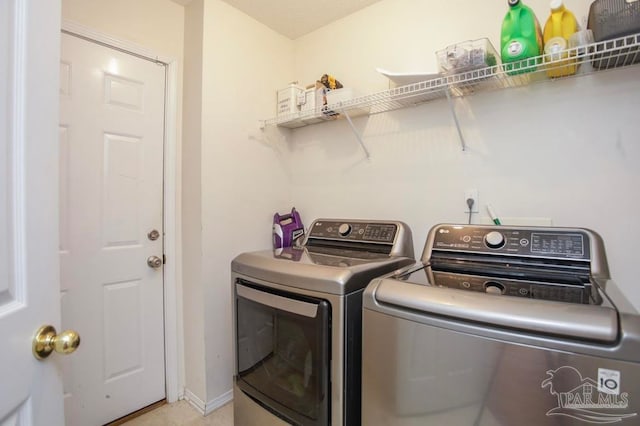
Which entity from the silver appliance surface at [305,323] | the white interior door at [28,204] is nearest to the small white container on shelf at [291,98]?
the silver appliance surface at [305,323]

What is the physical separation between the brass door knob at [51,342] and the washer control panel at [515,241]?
50.3 inches

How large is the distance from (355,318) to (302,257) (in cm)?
41

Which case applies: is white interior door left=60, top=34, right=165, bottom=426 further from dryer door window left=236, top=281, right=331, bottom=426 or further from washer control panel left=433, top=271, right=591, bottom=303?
washer control panel left=433, top=271, right=591, bottom=303

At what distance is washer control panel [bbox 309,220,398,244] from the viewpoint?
164 cm

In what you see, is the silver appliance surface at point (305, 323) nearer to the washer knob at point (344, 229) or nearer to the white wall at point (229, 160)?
the washer knob at point (344, 229)

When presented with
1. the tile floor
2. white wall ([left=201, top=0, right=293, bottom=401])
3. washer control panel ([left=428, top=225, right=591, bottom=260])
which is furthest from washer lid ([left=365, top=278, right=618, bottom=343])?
the tile floor

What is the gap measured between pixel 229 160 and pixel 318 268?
111 cm

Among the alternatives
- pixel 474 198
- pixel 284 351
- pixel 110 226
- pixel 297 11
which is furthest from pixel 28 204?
pixel 297 11

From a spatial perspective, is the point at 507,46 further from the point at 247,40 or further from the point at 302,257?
the point at 247,40

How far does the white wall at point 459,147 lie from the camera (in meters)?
1.29

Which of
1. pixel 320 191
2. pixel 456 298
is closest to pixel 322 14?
pixel 320 191

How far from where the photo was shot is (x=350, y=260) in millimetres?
1385

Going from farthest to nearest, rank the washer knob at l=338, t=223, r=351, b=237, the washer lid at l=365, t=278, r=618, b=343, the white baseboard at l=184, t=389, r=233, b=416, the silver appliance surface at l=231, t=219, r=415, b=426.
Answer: the white baseboard at l=184, t=389, r=233, b=416 → the washer knob at l=338, t=223, r=351, b=237 → the silver appliance surface at l=231, t=219, r=415, b=426 → the washer lid at l=365, t=278, r=618, b=343

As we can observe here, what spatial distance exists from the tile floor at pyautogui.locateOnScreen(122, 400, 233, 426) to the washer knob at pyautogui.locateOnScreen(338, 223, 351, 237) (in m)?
1.26
